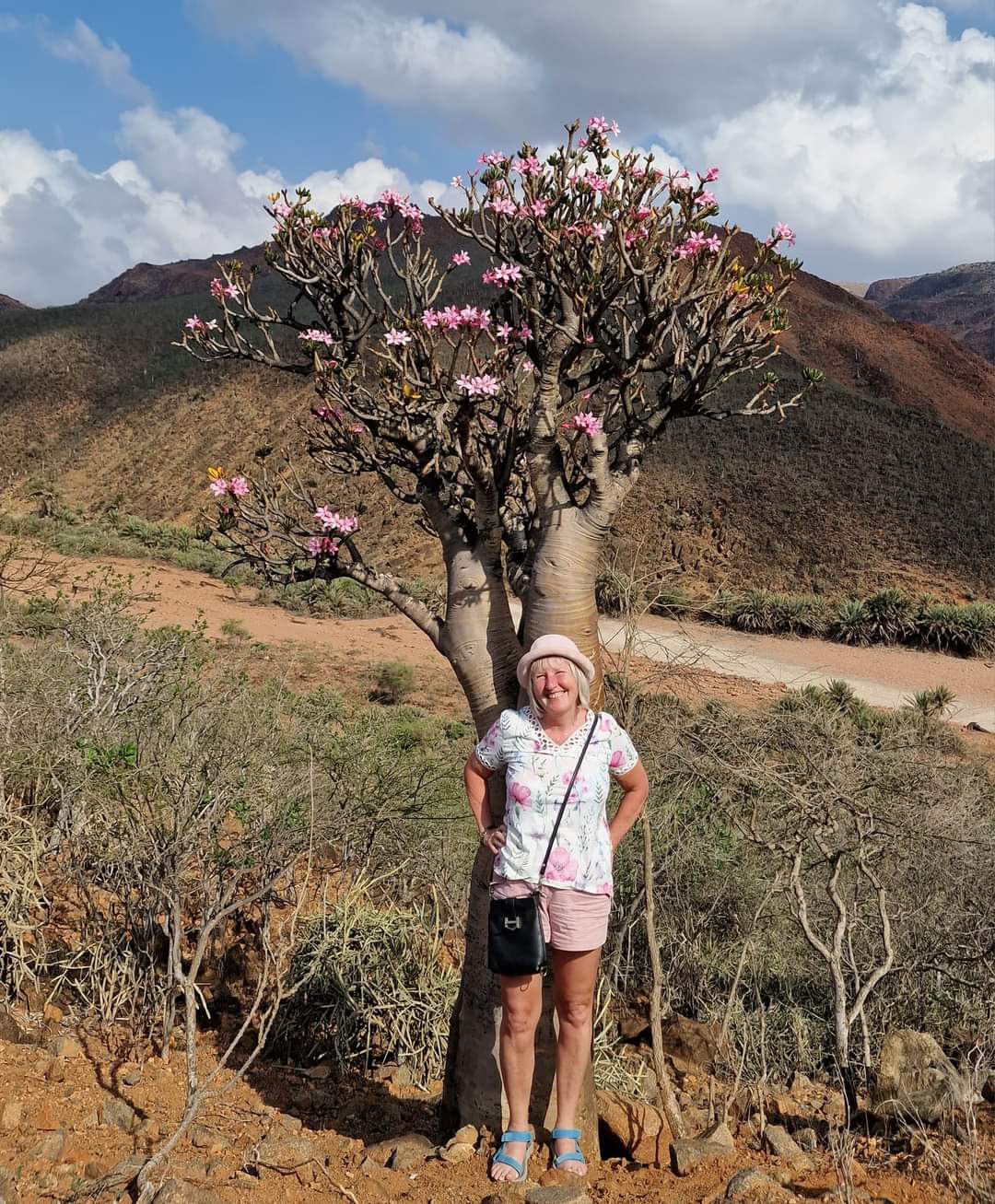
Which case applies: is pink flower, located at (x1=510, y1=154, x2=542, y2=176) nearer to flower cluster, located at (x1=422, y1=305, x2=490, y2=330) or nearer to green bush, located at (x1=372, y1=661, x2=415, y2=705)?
flower cluster, located at (x1=422, y1=305, x2=490, y2=330)

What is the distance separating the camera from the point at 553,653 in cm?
279

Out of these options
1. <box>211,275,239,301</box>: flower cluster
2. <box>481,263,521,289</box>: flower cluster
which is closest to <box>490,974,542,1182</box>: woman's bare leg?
<box>481,263,521,289</box>: flower cluster

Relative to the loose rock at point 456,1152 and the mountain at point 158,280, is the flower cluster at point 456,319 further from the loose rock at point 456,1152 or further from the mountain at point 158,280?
the mountain at point 158,280

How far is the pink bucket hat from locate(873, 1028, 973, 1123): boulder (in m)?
1.84

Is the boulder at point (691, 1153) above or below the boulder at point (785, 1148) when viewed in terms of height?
above

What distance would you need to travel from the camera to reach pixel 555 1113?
2.95 meters

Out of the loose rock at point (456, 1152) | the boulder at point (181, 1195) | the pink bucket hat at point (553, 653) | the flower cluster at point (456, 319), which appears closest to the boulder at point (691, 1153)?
the loose rock at point (456, 1152)

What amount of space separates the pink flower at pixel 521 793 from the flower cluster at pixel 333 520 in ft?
3.90

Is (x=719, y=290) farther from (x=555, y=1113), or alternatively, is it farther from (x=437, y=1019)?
(x=437, y=1019)

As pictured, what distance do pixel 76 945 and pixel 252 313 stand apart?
2.64m

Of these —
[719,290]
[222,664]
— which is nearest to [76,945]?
[719,290]

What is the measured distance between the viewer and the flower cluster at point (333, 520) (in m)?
3.35

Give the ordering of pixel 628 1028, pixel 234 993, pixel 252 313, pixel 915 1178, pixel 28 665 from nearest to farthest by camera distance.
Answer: pixel 915 1178 → pixel 252 313 → pixel 234 993 → pixel 628 1028 → pixel 28 665

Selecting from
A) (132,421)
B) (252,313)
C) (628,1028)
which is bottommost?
(628,1028)
